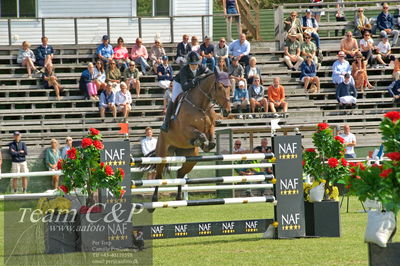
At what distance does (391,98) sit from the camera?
90.4ft

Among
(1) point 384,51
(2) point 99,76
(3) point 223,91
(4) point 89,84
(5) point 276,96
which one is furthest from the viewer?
(1) point 384,51

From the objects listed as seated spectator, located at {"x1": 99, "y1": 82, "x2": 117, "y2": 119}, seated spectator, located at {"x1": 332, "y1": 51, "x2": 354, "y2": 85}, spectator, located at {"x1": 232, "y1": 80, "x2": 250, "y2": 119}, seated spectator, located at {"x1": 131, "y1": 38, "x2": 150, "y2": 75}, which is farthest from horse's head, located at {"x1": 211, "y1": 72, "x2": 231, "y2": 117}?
seated spectator, located at {"x1": 332, "y1": 51, "x2": 354, "y2": 85}

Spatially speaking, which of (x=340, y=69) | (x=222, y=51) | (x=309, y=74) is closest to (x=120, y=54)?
(x=222, y=51)

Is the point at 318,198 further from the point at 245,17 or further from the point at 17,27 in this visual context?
the point at 245,17

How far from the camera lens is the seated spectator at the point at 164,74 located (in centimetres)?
2675

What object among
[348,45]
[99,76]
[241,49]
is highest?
[348,45]

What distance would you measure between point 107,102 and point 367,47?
8949mm

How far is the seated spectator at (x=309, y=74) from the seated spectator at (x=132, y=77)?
524 centimetres

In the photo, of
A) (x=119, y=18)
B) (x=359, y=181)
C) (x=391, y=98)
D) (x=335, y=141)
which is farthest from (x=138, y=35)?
(x=359, y=181)

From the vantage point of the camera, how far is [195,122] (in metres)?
15.0

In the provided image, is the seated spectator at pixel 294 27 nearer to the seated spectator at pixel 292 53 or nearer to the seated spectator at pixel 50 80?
the seated spectator at pixel 292 53

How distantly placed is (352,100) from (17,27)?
11.6 m

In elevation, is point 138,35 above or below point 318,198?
above

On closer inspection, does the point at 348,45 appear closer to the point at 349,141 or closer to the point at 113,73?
the point at 349,141
